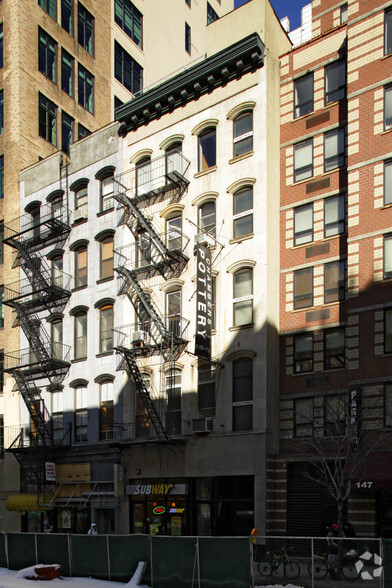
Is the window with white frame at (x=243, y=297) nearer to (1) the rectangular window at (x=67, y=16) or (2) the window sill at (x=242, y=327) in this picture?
(2) the window sill at (x=242, y=327)

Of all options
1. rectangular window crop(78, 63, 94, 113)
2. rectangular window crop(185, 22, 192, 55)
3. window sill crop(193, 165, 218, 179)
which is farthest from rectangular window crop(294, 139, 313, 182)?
rectangular window crop(185, 22, 192, 55)

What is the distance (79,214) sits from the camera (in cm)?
3744

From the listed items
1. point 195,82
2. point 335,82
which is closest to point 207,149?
point 195,82

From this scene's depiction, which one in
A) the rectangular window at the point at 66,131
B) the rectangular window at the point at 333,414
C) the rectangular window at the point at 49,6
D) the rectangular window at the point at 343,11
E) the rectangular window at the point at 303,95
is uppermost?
the rectangular window at the point at 49,6

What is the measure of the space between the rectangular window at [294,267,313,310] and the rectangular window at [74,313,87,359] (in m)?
13.1

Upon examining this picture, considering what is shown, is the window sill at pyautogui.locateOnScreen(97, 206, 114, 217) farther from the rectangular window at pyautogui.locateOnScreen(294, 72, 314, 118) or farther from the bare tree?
the bare tree

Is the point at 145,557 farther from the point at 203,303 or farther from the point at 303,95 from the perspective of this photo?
the point at 303,95

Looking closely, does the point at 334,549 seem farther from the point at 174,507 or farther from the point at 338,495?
the point at 174,507

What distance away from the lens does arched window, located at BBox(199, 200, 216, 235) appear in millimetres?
31156

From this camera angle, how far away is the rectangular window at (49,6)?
144 ft

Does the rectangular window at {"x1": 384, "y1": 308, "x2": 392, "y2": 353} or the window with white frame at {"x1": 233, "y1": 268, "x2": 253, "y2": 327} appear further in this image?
the window with white frame at {"x1": 233, "y1": 268, "x2": 253, "y2": 327}

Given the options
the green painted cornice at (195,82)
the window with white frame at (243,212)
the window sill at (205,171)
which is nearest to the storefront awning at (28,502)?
the window with white frame at (243,212)

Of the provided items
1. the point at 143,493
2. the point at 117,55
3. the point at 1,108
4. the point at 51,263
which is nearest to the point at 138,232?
the point at 51,263

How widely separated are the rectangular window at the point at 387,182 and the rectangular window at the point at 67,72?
2716cm
